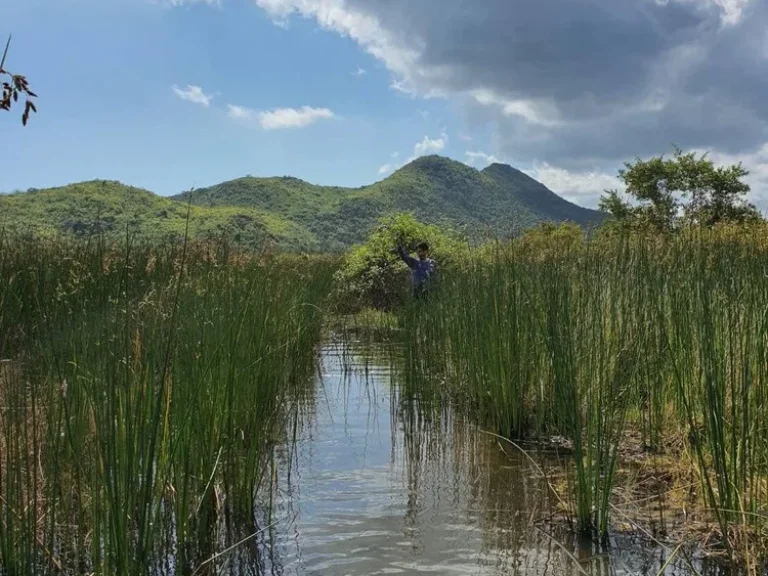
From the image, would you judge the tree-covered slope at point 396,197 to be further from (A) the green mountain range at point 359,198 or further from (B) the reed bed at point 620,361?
(B) the reed bed at point 620,361

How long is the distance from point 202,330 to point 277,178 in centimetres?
8399

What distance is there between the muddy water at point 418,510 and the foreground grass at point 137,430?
34 cm

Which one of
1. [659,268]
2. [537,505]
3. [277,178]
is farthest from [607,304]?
[277,178]

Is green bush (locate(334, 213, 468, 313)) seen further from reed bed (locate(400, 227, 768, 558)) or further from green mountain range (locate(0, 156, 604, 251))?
green mountain range (locate(0, 156, 604, 251))

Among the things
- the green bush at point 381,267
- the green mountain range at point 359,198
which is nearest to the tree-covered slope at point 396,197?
the green mountain range at point 359,198

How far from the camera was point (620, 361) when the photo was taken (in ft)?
12.4

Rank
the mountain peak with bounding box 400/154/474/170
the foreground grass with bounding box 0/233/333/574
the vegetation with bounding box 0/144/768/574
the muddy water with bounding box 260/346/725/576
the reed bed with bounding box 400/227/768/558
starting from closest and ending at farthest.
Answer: the foreground grass with bounding box 0/233/333/574 < the vegetation with bounding box 0/144/768/574 < the reed bed with bounding box 400/227/768/558 < the muddy water with bounding box 260/346/725/576 < the mountain peak with bounding box 400/154/474/170

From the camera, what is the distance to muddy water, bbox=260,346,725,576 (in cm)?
325

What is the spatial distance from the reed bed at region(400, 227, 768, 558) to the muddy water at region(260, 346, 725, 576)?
271 millimetres

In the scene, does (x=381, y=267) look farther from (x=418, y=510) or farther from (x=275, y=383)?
(x=418, y=510)

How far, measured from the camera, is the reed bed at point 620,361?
3088 millimetres

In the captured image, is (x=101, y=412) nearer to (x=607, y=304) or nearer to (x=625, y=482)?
(x=625, y=482)

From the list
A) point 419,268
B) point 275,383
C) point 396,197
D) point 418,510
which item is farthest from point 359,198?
point 418,510

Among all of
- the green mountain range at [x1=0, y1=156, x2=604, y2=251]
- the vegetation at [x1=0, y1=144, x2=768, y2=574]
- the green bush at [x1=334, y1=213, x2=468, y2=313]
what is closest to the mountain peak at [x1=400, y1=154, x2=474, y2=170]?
the green mountain range at [x1=0, y1=156, x2=604, y2=251]
